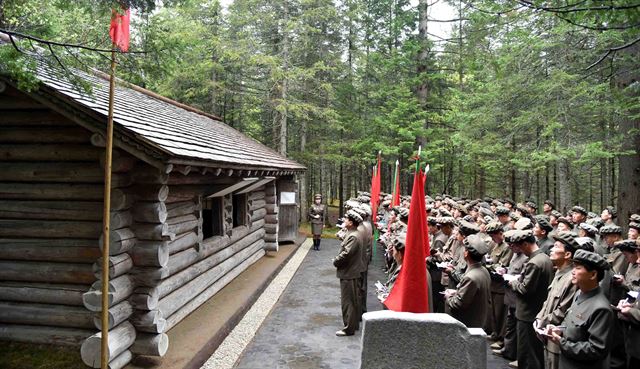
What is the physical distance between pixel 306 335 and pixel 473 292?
3.54 meters

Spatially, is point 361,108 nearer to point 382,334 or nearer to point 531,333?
point 531,333

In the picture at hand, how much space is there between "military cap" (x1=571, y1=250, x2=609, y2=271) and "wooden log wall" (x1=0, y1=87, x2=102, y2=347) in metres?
5.49

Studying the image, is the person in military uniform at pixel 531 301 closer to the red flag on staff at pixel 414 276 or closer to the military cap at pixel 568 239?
the military cap at pixel 568 239

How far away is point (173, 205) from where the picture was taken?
6.91m

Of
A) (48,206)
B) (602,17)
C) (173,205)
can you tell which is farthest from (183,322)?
(602,17)

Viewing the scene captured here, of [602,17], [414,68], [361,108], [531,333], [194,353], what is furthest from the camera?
[361,108]

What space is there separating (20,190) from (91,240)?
1.36 metres

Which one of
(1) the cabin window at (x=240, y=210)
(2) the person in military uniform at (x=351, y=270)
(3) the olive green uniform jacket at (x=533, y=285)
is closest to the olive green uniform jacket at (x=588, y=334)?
(3) the olive green uniform jacket at (x=533, y=285)

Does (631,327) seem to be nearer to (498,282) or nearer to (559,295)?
(559,295)

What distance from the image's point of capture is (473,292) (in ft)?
17.1

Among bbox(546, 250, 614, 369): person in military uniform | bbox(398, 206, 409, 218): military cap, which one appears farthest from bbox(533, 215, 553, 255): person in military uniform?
bbox(546, 250, 614, 369): person in military uniform

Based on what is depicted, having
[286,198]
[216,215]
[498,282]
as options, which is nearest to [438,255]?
[498,282]

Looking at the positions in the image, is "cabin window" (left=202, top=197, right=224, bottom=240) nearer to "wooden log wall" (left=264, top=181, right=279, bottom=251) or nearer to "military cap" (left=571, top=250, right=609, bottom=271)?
"wooden log wall" (left=264, top=181, right=279, bottom=251)

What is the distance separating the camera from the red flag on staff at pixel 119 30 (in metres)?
4.57
